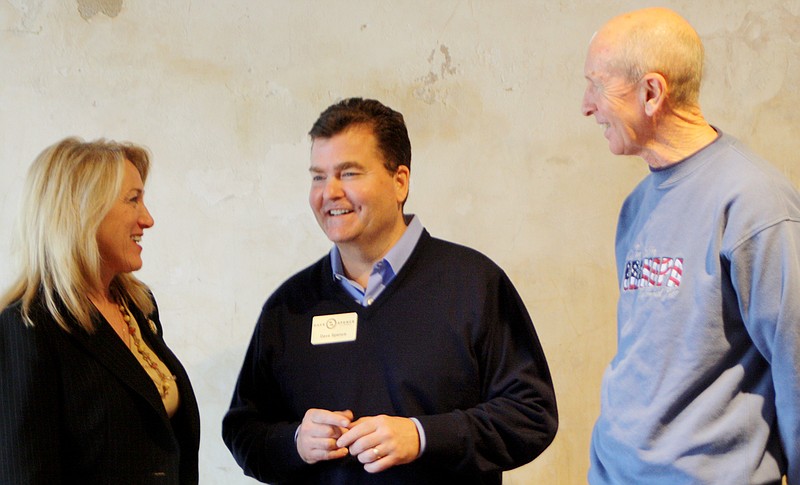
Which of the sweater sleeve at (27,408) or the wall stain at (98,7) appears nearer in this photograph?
the sweater sleeve at (27,408)

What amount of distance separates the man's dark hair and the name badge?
430 millimetres

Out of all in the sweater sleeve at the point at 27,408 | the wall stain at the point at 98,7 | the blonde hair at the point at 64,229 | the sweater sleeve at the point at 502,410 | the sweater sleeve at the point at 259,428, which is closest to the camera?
the sweater sleeve at the point at 27,408

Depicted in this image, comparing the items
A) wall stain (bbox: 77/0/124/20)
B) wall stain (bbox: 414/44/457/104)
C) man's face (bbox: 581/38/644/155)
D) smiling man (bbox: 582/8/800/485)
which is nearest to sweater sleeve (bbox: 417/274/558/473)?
smiling man (bbox: 582/8/800/485)

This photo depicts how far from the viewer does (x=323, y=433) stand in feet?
7.06

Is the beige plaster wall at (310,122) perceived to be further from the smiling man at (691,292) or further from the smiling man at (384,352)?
the smiling man at (691,292)

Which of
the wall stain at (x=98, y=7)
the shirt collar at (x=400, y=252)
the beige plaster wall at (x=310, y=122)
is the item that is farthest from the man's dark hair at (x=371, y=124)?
the wall stain at (x=98, y=7)

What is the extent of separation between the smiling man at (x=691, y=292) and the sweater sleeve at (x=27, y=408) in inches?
49.4

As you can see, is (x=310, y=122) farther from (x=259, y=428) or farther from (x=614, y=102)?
(x=614, y=102)

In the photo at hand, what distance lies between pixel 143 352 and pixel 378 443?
2.36 feet

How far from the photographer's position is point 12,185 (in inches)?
135

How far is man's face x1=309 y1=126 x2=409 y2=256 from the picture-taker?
233cm

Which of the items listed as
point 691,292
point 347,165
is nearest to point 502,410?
point 691,292

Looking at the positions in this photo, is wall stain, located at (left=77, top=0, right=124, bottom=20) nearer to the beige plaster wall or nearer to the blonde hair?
the beige plaster wall

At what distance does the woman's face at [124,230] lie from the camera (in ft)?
7.28
